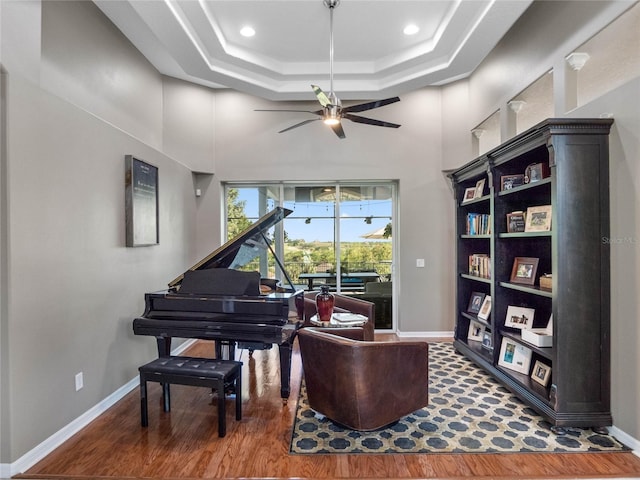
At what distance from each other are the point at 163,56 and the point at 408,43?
3.05 metres

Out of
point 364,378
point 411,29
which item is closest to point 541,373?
point 364,378

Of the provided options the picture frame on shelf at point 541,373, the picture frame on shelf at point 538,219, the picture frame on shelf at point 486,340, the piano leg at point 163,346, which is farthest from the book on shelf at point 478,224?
the piano leg at point 163,346

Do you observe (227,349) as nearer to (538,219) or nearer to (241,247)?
(241,247)

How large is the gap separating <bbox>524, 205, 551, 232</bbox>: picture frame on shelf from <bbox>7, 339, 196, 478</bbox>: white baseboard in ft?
13.4

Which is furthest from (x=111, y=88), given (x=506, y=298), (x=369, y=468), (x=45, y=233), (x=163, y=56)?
(x=506, y=298)

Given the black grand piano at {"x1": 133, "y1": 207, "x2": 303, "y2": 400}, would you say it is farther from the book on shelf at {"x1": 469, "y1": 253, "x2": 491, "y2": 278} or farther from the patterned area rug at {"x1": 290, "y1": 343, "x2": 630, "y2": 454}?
the book on shelf at {"x1": 469, "y1": 253, "x2": 491, "y2": 278}

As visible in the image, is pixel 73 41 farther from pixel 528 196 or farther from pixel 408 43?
pixel 528 196

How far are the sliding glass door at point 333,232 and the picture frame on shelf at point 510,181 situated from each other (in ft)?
7.50

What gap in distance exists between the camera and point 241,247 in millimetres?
3605

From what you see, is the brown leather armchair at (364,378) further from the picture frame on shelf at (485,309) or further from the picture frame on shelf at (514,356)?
the picture frame on shelf at (485,309)

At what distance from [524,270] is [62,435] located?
4.16 meters

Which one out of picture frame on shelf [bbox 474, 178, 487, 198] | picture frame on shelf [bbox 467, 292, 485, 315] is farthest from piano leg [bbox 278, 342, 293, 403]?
picture frame on shelf [bbox 474, 178, 487, 198]

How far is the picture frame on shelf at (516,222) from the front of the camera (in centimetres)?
350

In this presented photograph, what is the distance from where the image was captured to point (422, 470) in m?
2.32
